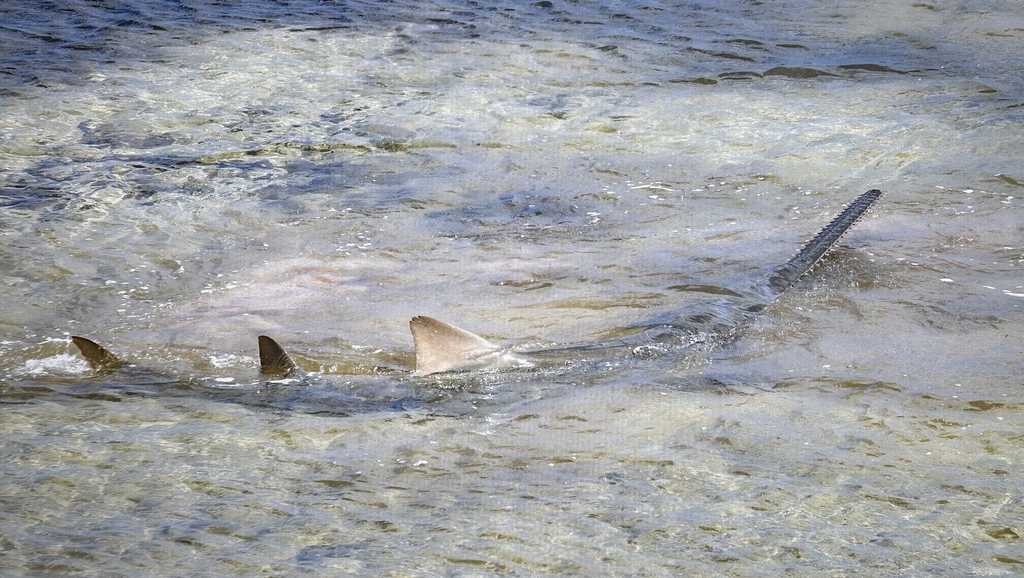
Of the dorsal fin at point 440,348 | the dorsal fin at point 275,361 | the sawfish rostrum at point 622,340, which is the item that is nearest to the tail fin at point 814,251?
the sawfish rostrum at point 622,340

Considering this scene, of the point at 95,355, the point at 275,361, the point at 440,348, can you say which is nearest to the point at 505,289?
the point at 440,348

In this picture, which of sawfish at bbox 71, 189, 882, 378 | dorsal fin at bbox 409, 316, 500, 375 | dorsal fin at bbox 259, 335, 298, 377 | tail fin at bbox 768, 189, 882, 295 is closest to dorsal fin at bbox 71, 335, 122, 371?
sawfish at bbox 71, 189, 882, 378

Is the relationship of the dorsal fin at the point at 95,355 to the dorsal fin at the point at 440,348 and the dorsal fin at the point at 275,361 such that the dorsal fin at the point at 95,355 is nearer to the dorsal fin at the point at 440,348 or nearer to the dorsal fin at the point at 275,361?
the dorsal fin at the point at 275,361

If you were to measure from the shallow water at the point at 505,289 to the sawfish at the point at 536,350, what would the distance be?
7 cm

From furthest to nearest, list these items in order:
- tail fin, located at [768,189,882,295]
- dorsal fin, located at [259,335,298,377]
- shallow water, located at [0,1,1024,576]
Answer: tail fin, located at [768,189,882,295] → dorsal fin, located at [259,335,298,377] → shallow water, located at [0,1,1024,576]

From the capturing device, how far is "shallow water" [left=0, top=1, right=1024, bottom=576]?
8.68 ft

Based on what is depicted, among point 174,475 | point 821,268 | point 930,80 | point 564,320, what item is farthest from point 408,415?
point 930,80

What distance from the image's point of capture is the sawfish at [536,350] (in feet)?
11.7

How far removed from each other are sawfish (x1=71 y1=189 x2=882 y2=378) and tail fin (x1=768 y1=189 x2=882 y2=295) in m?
0.01

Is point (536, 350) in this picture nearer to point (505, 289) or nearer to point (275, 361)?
point (505, 289)

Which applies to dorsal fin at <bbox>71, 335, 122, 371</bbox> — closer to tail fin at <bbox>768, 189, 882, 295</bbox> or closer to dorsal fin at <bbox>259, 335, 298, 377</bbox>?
dorsal fin at <bbox>259, 335, 298, 377</bbox>

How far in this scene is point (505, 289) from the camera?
445 centimetres

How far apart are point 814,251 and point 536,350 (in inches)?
55.1

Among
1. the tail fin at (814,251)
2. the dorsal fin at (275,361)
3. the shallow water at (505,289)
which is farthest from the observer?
the tail fin at (814,251)
